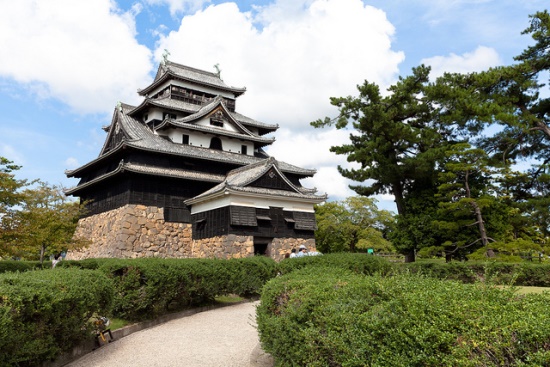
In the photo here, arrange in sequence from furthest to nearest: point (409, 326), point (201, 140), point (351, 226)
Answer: point (351, 226) < point (201, 140) < point (409, 326)

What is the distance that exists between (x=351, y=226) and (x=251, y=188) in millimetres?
20876

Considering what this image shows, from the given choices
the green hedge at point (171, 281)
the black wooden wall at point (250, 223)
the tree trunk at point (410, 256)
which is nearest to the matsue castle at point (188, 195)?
the black wooden wall at point (250, 223)

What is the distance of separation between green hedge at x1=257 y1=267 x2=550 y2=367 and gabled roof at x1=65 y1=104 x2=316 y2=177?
804 inches

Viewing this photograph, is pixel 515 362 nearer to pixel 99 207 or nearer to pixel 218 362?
pixel 218 362

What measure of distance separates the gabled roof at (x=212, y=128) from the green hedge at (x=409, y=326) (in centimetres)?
2322

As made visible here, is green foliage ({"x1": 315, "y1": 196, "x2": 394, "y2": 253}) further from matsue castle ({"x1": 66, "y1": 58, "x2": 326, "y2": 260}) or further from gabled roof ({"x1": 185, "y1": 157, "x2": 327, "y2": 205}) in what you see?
gabled roof ({"x1": 185, "y1": 157, "x2": 327, "y2": 205})

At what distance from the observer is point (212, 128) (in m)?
28.7

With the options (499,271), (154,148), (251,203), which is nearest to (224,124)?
(154,148)

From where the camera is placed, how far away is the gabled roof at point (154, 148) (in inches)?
957

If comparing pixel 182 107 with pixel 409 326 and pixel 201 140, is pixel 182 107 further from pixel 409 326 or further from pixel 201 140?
pixel 409 326


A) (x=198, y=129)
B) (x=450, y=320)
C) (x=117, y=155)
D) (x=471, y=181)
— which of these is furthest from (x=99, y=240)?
(x=450, y=320)

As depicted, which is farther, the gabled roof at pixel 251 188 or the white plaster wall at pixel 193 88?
the white plaster wall at pixel 193 88

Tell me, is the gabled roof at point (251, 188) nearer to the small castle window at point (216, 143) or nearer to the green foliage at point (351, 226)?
the small castle window at point (216, 143)

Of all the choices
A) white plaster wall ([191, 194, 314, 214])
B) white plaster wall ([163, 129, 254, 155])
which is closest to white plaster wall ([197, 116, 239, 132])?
white plaster wall ([163, 129, 254, 155])
